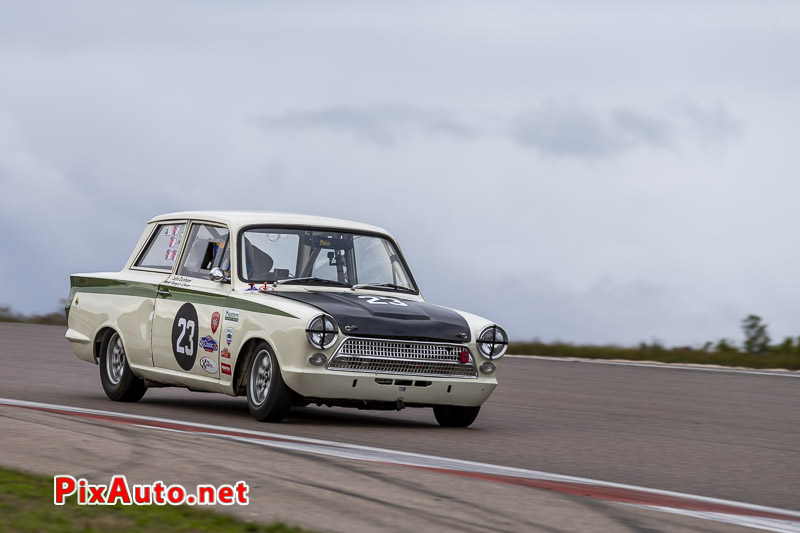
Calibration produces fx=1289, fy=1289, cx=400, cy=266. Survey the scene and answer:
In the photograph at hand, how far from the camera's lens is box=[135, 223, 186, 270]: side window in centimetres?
1226

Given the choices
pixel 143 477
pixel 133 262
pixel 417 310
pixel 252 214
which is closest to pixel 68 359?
pixel 133 262

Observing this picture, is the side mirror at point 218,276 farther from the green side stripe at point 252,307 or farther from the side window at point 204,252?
the green side stripe at point 252,307

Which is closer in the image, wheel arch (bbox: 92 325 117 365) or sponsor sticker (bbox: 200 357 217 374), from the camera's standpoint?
sponsor sticker (bbox: 200 357 217 374)

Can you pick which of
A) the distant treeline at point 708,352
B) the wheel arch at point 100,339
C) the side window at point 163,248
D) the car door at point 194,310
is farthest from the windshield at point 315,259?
the distant treeline at point 708,352

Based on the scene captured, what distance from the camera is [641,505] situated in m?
6.62

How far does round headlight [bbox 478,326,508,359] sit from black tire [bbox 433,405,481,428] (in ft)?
1.59

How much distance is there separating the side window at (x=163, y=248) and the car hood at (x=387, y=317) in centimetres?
193

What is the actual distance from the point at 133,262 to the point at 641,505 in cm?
757

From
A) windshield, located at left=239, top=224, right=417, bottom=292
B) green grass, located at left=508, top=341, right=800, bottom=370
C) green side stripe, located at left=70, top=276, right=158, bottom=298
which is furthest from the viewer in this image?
green grass, located at left=508, top=341, right=800, bottom=370

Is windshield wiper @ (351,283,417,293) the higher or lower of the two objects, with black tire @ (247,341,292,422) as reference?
higher

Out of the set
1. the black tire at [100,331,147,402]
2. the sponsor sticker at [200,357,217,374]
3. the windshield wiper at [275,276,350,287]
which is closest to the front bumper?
the sponsor sticker at [200,357,217,374]

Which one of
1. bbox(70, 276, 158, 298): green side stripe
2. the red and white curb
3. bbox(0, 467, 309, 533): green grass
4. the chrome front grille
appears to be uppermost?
bbox(70, 276, 158, 298): green side stripe

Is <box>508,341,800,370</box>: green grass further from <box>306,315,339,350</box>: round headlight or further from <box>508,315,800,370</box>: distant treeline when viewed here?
<box>306,315,339,350</box>: round headlight

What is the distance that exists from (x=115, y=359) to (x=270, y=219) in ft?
7.33
